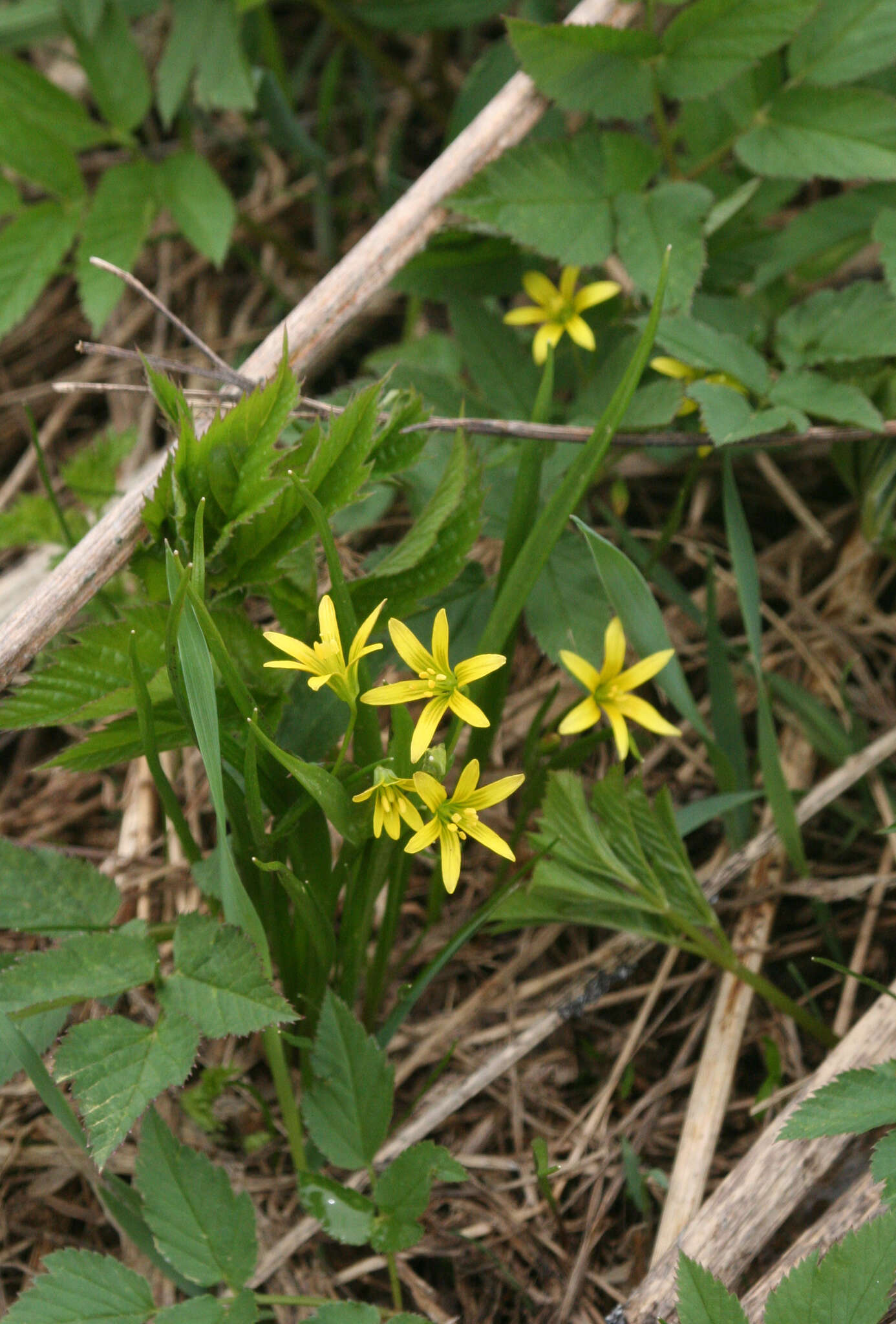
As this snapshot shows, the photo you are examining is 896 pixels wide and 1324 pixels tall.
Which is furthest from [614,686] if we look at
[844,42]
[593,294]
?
[844,42]

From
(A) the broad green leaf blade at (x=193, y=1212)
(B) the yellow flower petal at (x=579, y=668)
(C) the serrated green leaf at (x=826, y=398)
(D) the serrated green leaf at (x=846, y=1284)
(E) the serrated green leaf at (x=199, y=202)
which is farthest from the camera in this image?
(E) the serrated green leaf at (x=199, y=202)

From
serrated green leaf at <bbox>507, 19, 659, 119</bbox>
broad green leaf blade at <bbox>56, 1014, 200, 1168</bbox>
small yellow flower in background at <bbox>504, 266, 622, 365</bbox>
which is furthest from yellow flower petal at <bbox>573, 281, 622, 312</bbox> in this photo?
broad green leaf blade at <bbox>56, 1014, 200, 1168</bbox>

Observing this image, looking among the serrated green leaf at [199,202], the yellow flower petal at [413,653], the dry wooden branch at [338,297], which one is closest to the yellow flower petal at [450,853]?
the yellow flower petal at [413,653]

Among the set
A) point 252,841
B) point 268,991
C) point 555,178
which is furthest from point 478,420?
point 268,991

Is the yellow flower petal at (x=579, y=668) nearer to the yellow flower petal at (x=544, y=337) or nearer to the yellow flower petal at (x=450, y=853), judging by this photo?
the yellow flower petal at (x=450, y=853)

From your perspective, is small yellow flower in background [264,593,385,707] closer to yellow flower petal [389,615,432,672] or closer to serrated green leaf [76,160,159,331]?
yellow flower petal [389,615,432,672]

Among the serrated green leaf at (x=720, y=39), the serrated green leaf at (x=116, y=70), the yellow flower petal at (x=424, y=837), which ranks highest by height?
the serrated green leaf at (x=116, y=70)
